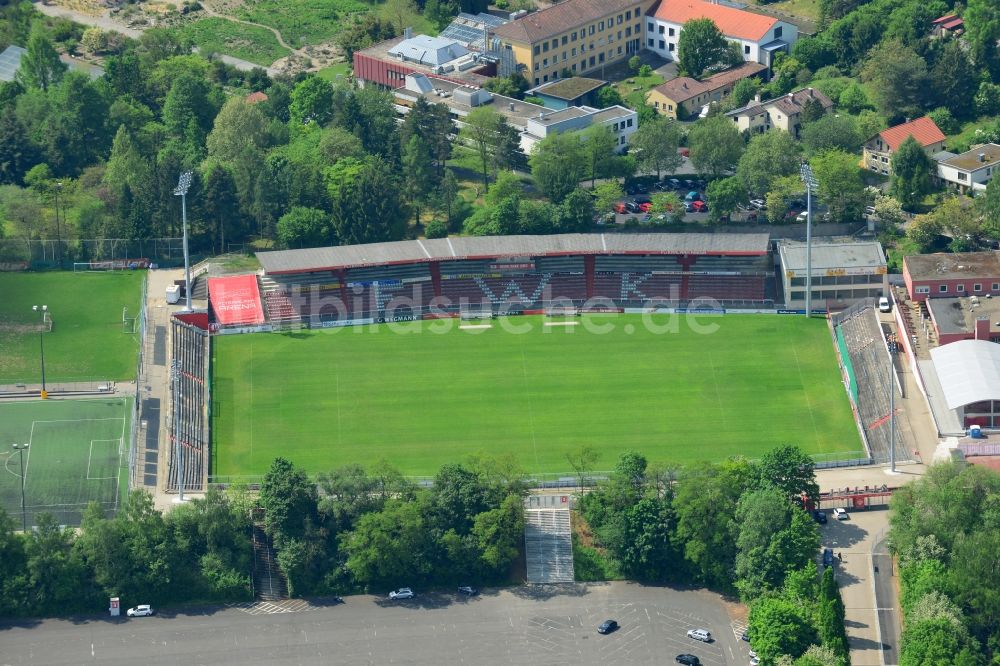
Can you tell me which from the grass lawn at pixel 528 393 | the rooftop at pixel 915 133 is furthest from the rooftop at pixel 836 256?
the rooftop at pixel 915 133

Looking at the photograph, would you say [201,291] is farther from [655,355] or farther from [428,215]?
[655,355]

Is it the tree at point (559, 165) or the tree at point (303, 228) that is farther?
the tree at point (559, 165)

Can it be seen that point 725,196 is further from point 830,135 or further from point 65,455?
point 65,455

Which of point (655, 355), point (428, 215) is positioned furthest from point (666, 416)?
point (428, 215)

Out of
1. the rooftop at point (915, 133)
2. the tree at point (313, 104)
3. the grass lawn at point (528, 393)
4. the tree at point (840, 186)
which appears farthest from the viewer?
the tree at point (313, 104)

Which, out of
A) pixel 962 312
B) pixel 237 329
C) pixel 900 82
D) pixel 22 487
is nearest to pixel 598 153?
pixel 900 82

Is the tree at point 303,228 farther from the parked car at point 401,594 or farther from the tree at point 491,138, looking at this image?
the parked car at point 401,594
